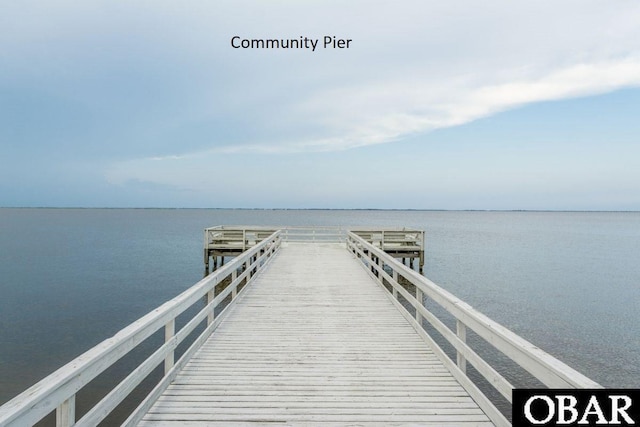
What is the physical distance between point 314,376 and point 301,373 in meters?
0.17

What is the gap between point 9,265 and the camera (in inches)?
1131

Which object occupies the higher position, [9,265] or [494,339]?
[494,339]

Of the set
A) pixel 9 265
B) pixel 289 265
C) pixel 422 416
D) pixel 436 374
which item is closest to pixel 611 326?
pixel 289 265

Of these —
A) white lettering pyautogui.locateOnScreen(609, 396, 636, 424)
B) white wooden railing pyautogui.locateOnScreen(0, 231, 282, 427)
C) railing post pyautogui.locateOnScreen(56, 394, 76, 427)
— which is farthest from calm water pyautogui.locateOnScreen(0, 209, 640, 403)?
white lettering pyautogui.locateOnScreen(609, 396, 636, 424)

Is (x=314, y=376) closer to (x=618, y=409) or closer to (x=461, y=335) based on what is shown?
(x=461, y=335)

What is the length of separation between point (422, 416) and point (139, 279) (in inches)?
933

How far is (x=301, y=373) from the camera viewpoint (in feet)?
14.4

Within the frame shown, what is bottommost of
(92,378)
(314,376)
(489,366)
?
(314,376)

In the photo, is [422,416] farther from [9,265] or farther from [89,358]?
[9,265]

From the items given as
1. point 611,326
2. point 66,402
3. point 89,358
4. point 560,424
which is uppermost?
point 89,358

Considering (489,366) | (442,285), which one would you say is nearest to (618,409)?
(489,366)

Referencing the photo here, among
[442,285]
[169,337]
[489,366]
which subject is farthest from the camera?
[442,285]

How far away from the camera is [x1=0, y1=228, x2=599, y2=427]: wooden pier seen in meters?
2.56

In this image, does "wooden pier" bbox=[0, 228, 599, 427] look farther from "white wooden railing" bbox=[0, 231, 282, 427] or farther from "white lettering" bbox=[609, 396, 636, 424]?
"white lettering" bbox=[609, 396, 636, 424]
